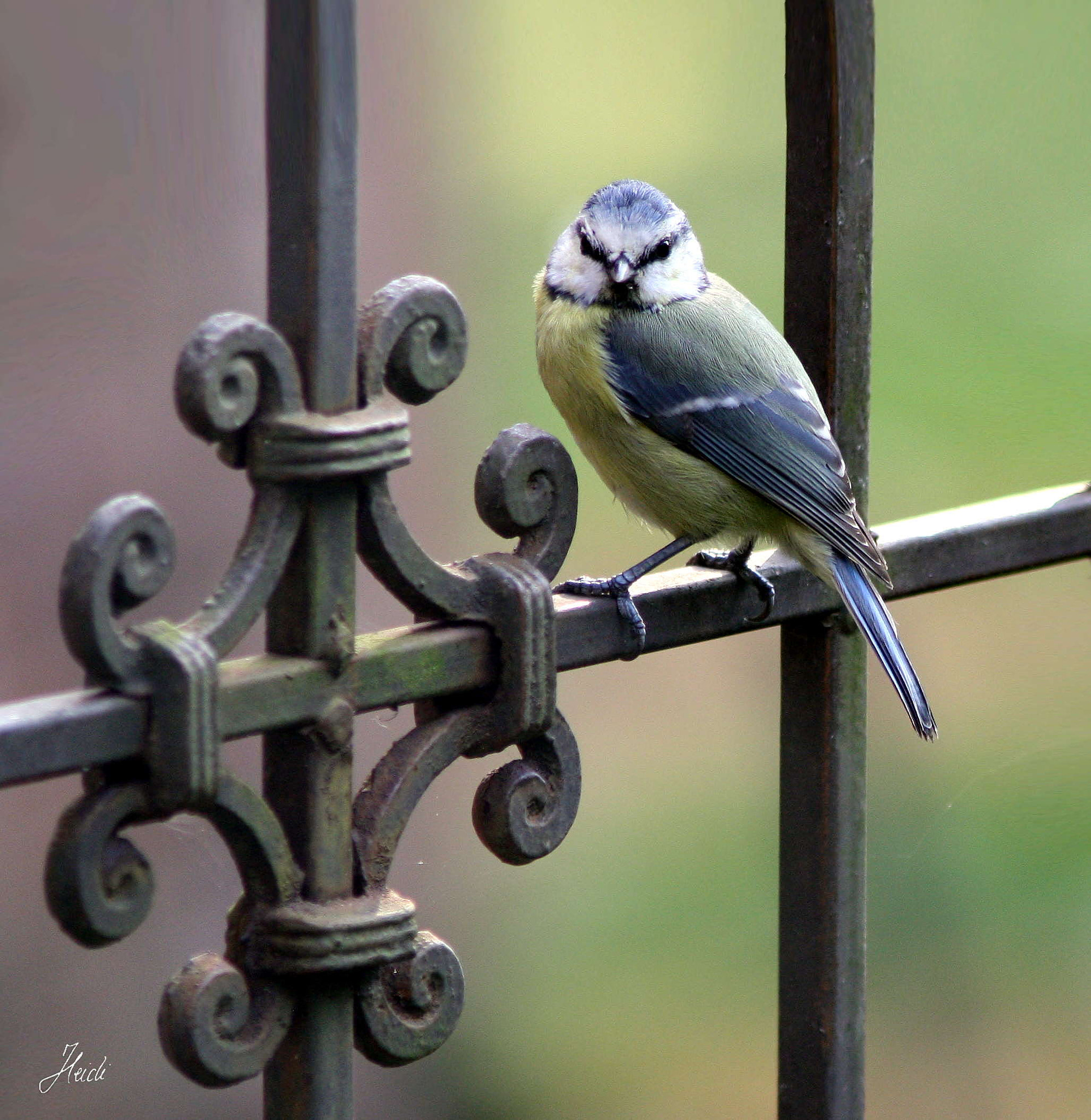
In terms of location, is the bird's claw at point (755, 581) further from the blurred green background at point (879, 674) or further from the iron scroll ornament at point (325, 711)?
the blurred green background at point (879, 674)

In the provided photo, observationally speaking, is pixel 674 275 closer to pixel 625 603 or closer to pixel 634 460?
pixel 634 460

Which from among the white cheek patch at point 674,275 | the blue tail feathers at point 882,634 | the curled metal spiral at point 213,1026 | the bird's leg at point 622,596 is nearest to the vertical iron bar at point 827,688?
the blue tail feathers at point 882,634

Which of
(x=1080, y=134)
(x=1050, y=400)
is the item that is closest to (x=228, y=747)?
(x=1050, y=400)

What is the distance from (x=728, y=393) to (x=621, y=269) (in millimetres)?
174

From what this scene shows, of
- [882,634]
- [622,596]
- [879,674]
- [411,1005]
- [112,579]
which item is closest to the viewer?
[112,579]

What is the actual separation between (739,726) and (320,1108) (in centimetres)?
122

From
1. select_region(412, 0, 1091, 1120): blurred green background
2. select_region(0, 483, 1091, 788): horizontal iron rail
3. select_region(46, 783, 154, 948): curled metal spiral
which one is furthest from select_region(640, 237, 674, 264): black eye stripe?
select_region(46, 783, 154, 948): curled metal spiral

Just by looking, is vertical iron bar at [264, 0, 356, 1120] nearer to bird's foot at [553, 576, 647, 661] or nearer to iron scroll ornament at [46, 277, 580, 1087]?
iron scroll ornament at [46, 277, 580, 1087]

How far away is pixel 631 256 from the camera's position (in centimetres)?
163

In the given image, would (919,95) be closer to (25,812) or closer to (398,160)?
(398,160)

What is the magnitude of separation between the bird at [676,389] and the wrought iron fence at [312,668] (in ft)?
1.88

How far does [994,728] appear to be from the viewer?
1.93 metres
